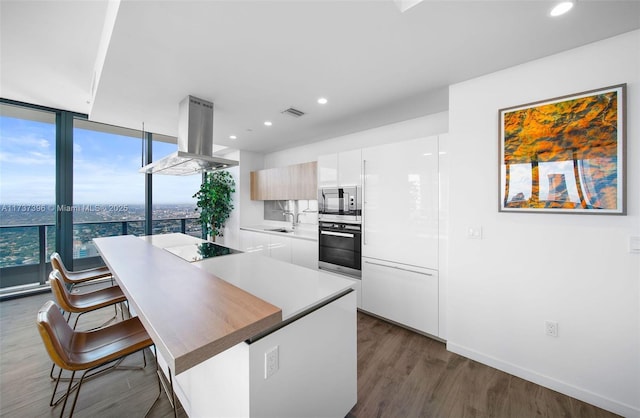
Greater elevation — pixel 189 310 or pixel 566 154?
pixel 566 154

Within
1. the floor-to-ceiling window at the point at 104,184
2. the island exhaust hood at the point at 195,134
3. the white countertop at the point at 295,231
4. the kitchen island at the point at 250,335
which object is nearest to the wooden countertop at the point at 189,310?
the kitchen island at the point at 250,335

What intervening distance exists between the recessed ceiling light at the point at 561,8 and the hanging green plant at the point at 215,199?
198 inches

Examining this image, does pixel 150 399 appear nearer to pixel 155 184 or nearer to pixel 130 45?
pixel 130 45

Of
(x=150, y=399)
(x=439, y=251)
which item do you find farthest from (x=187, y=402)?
(x=439, y=251)

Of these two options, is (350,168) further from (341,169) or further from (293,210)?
(293,210)

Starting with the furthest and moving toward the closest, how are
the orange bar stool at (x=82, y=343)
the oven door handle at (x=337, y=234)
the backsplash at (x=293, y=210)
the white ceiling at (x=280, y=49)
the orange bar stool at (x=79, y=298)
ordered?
1. the backsplash at (x=293, y=210)
2. the oven door handle at (x=337, y=234)
3. the orange bar stool at (x=79, y=298)
4. the white ceiling at (x=280, y=49)
5. the orange bar stool at (x=82, y=343)

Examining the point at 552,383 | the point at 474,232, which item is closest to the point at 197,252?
the point at 474,232

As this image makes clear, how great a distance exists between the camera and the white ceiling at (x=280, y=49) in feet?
4.72

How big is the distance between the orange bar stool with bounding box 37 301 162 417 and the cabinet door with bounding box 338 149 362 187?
250cm

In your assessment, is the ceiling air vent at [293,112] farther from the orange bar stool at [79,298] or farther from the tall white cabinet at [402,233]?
the orange bar stool at [79,298]

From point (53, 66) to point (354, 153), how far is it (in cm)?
339

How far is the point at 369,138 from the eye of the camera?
3707 millimetres

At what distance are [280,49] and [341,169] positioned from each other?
1725 millimetres

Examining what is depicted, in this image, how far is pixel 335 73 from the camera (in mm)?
2100
